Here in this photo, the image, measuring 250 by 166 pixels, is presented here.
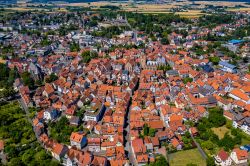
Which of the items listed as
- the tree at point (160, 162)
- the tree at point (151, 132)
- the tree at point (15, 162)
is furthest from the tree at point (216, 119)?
the tree at point (15, 162)

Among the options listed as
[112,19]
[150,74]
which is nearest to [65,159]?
[150,74]

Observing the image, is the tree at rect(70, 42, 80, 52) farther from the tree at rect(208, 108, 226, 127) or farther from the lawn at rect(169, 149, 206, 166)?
the lawn at rect(169, 149, 206, 166)

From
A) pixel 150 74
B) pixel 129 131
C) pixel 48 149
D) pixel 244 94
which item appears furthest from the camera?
pixel 150 74

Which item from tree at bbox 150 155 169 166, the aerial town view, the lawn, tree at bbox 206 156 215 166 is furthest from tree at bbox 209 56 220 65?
tree at bbox 150 155 169 166

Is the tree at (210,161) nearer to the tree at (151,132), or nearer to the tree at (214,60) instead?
the tree at (151,132)

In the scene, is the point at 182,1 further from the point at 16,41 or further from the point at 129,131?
the point at 129,131
